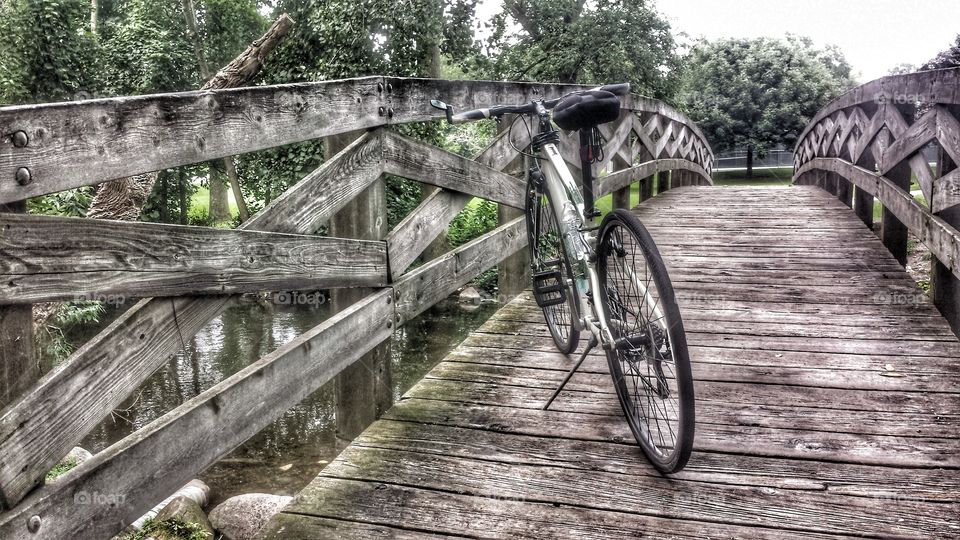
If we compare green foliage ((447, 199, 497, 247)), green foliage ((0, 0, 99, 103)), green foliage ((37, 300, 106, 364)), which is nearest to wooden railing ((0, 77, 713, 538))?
green foliage ((37, 300, 106, 364))

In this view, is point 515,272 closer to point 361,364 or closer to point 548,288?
point 548,288

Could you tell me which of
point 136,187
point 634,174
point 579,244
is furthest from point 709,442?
point 136,187

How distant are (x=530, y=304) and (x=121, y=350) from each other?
3.19 m

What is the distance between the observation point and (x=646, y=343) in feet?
8.62

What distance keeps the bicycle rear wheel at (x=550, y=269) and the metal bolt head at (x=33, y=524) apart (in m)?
2.15

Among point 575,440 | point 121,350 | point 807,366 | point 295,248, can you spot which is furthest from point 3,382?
point 807,366

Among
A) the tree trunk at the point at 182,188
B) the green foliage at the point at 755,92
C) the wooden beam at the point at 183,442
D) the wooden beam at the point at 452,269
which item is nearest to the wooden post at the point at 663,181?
the wooden beam at the point at 452,269

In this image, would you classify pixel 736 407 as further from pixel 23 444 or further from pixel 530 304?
pixel 23 444

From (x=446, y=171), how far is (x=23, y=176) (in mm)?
2297

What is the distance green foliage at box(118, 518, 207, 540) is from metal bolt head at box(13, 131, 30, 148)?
4.04 m

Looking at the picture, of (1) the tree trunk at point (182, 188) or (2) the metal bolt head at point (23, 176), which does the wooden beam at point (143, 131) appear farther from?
(1) the tree trunk at point (182, 188)

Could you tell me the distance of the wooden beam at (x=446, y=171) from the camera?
3.28 m

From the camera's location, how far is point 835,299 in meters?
4.61

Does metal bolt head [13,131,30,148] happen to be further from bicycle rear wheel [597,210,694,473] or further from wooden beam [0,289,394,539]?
bicycle rear wheel [597,210,694,473]
